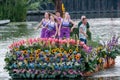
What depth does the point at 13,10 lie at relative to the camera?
2178 inches

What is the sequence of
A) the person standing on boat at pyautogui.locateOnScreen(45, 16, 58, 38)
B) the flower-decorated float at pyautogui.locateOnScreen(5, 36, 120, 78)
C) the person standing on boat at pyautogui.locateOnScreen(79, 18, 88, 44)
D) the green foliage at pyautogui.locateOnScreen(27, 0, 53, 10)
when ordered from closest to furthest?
the flower-decorated float at pyautogui.locateOnScreen(5, 36, 120, 78) < the person standing on boat at pyautogui.locateOnScreen(79, 18, 88, 44) < the person standing on boat at pyautogui.locateOnScreen(45, 16, 58, 38) < the green foliage at pyautogui.locateOnScreen(27, 0, 53, 10)

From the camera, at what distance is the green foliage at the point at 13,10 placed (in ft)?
181

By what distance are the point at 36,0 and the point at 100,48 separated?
173 ft

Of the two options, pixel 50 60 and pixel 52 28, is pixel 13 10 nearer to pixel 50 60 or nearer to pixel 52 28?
pixel 52 28

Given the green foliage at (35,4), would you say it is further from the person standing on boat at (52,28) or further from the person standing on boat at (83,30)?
the person standing on boat at (83,30)

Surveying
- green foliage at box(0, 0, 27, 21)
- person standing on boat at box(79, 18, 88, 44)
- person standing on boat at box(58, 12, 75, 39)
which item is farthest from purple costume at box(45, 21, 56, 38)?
green foliage at box(0, 0, 27, 21)

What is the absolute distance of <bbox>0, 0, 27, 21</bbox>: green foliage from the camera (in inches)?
2172

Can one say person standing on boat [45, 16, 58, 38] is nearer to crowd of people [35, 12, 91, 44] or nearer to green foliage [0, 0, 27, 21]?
crowd of people [35, 12, 91, 44]

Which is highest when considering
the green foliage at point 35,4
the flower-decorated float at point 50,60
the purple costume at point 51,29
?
the purple costume at point 51,29

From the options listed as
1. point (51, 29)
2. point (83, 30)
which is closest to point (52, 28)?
point (51, 29)

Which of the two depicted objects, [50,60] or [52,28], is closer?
[50,60]

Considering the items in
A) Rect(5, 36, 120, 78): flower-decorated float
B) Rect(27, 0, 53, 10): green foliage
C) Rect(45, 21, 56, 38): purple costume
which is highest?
Rect(45, 21, 56, 38): purple costume

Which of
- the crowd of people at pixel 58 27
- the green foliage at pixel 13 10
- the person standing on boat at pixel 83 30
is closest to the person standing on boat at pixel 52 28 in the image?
the crowd of people at pixel 58 27

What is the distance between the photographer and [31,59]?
15.4 m
